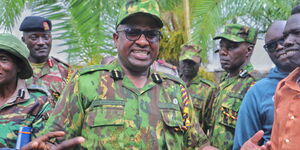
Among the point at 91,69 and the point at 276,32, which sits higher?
the point at 276,32

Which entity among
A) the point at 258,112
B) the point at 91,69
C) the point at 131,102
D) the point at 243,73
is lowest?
the point at 258,112

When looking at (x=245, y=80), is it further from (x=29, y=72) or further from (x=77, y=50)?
(x=77, y=50)

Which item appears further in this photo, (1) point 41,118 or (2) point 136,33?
(1) point 41,118

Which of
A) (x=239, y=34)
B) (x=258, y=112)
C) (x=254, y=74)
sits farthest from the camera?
(x=239, y=34)

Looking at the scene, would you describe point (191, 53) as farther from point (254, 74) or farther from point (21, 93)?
point (21, 93)

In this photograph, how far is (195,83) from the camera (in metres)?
6.54

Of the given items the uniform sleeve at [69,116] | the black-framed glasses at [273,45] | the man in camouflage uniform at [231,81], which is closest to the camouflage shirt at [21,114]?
the uniform sleeve at [69,116]

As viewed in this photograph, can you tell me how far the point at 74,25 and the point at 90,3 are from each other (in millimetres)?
475

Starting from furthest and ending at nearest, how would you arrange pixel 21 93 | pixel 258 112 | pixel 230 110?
pixel 230 110
pixel 21 93
pixel 258 112

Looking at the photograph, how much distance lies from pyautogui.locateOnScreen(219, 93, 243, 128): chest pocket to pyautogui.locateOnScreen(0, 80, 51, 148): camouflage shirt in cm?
215

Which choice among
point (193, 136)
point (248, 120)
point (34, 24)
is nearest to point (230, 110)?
point (248, 120)

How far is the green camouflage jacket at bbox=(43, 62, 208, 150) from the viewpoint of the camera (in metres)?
2.96

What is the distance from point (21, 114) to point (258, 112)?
1.88m

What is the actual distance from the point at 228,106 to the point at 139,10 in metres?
2.24
